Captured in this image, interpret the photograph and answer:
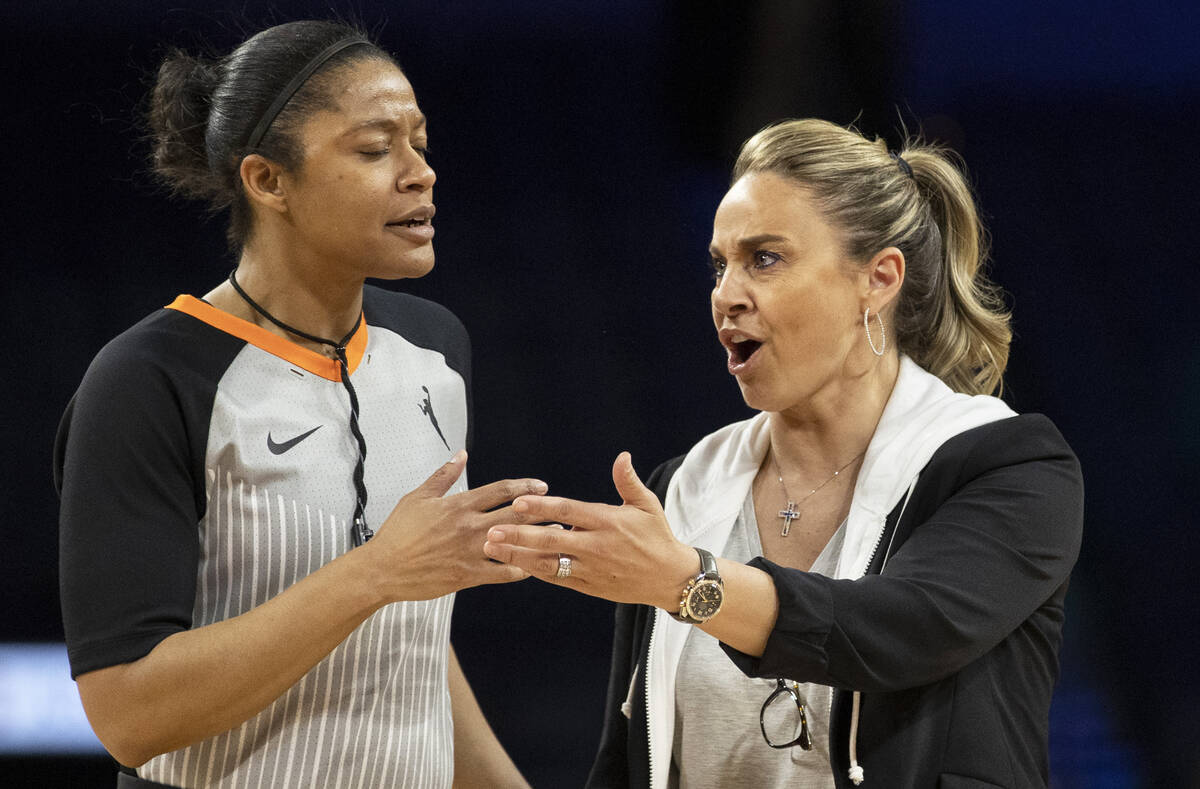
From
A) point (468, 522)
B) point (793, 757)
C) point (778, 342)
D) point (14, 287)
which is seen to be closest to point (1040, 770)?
point (793, 757)

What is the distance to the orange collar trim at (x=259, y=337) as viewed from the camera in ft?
4.70

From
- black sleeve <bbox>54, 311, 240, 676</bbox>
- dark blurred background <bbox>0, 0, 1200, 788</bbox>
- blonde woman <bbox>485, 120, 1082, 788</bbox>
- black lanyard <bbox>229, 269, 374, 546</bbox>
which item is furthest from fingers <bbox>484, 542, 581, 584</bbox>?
dark blurred background <bbox>0, 0, 1200, 788</bbox>

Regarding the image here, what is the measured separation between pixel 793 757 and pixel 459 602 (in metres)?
1.63

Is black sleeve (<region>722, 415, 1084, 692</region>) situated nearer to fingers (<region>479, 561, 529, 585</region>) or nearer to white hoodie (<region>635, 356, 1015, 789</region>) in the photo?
white hoodie (<region>635, 356, 1015, 789</region>)

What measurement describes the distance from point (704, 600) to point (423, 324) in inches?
25.7

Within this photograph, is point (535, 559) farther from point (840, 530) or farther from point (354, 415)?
point (840, 530)

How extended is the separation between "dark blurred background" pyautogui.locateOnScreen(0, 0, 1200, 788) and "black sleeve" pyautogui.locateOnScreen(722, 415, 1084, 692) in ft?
4.76

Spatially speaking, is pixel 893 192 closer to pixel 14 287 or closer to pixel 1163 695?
pixel 1163 695

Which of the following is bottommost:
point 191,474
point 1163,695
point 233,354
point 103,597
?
point 1163,695

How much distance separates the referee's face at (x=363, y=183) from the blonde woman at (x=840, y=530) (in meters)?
0.42

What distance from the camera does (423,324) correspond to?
172 cm

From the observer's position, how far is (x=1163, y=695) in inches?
107

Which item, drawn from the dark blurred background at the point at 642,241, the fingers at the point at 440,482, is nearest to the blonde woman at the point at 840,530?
the fingers at the point at 440,482

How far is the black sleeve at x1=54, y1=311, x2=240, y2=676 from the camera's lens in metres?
1.27
